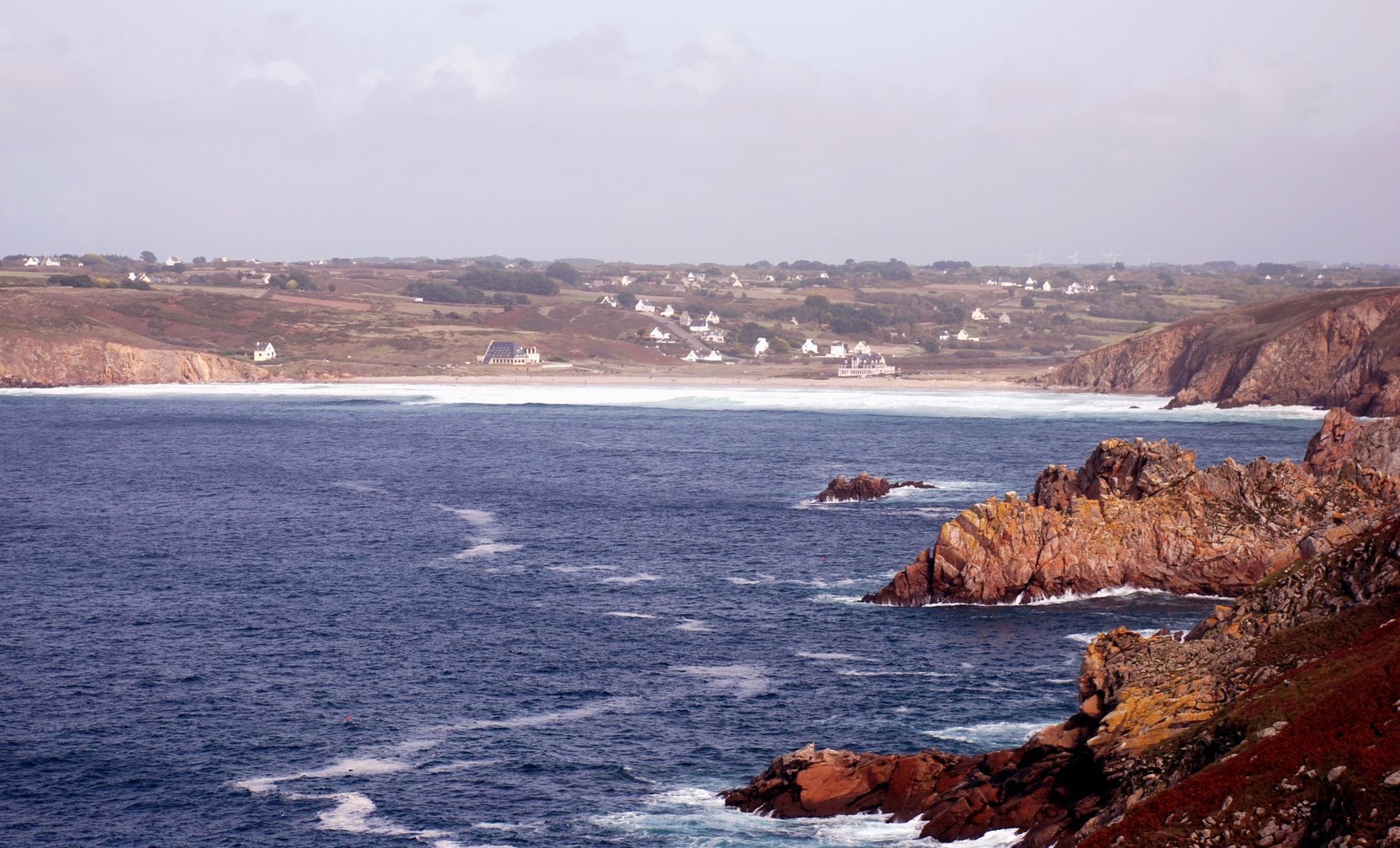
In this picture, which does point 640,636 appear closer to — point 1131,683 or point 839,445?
point 1131,683

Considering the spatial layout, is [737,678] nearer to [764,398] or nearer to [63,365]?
[764,398]

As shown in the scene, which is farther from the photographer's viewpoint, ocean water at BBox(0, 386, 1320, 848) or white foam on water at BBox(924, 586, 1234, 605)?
white foam on water at BBox(924, 586, 1234, 605)

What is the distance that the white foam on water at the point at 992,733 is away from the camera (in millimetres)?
38500

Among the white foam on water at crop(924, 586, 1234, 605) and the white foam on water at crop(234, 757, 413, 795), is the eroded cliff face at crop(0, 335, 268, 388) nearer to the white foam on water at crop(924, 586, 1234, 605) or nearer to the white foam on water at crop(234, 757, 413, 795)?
the white foam on water at crop(924, 586, 1234, 605)

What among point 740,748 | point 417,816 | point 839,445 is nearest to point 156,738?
point 417,816

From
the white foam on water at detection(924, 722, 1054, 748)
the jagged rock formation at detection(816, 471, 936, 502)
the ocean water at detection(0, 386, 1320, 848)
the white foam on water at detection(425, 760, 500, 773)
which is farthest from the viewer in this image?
the jagged rock formation at detection(816, 471, 936, 502)

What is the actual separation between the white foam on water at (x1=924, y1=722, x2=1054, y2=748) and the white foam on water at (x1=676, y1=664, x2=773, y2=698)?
7.48 m

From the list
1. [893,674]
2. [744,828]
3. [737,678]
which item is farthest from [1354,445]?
[744,828]

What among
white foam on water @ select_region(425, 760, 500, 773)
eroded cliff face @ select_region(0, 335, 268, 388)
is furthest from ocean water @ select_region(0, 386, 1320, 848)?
eroded cliff face @ select_region(0, 335, 268, 388)

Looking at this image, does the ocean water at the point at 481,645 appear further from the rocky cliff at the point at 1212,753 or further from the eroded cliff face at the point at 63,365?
the eroded cliff face at the point at 63,365

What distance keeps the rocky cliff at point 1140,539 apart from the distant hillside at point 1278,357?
6889cm

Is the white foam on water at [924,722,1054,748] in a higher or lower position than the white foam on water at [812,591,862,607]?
higher

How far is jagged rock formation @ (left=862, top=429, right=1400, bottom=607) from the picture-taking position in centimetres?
5800

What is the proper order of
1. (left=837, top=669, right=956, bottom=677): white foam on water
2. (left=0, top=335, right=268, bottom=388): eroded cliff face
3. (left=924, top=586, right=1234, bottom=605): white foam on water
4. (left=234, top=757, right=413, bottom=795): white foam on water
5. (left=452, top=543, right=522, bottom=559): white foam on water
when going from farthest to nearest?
(left=0, top=335, right=268, bottom=388): eroded cliff face
(left=452, top=543, right=522, bottom=559): white foam on water
(left=924, top=586, right=1234, bottom=605): white foam on water
(left=837, top=669, right=956, bottom=677): white foam on water
(left=234, top=757, right=413, bottom=795): white foam on water
